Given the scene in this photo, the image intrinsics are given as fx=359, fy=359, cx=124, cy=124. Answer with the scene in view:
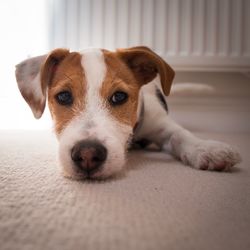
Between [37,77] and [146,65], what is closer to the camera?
[37,77]

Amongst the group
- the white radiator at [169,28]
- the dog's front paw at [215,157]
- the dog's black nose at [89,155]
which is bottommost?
the dog's front paw at [215,157]

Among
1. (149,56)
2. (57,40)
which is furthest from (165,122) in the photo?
(57,40)

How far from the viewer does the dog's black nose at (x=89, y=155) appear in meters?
0.92

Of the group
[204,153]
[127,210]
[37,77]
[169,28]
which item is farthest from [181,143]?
[169,28]

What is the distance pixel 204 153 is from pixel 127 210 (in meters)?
0.55

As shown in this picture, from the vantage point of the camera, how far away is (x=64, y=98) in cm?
118

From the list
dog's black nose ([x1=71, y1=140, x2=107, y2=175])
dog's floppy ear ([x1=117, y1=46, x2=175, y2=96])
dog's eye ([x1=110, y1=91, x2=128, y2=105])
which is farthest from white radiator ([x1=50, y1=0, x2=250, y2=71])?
dog's black nose ([x1=71, y1=140, x2=107, y2=175])

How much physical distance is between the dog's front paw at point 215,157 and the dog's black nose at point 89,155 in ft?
1.25

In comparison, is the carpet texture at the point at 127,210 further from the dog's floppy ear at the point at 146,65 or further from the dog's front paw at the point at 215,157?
the dog's floppy ear at the point at 146,65

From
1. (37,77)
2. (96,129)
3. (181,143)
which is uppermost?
(37,77)

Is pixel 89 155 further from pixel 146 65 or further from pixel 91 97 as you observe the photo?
pixel 146 65

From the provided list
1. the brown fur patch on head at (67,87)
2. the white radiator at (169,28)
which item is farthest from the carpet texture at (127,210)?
the white radiator at (169,28)

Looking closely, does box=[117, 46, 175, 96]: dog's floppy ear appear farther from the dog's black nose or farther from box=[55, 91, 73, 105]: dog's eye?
the dog's black nose

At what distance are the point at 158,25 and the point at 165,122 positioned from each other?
1032 mm
